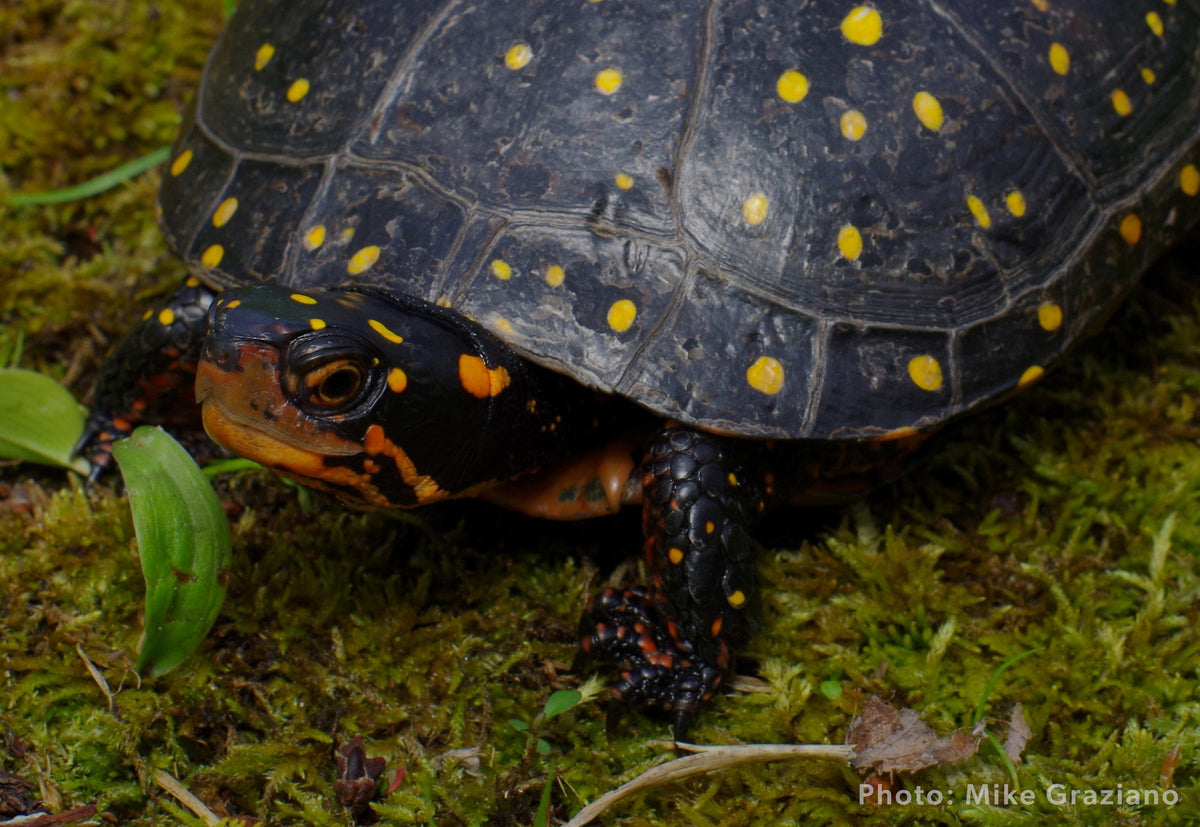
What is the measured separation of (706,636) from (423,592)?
766 millimetres

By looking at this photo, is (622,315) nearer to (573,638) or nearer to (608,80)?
(608,80)

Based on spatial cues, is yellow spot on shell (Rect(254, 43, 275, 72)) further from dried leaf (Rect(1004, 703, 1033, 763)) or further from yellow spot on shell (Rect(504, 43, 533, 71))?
dried leaf (Rect(1004, 703, 1033, 763))

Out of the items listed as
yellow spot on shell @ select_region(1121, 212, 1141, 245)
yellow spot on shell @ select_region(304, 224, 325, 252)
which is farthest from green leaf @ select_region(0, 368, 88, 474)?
yellow spot on shell @ select_region(1121, 212, 1141, 245)

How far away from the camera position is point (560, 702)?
88.7 inches

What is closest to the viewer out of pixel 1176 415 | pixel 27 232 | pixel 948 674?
pixel 948 674

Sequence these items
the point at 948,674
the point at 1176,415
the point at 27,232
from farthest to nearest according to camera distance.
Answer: the point at 27,232 < the point at 1176,415 < the point at 948,674

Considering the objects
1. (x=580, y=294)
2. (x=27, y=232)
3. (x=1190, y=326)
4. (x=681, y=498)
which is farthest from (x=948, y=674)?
(x=27, y=232)

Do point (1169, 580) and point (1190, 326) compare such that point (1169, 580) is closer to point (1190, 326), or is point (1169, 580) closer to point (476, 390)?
point (1190, 326)

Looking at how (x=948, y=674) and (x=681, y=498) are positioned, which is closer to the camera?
(x=681, y=498)

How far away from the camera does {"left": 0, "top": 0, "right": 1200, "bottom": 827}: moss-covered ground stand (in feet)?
7.35

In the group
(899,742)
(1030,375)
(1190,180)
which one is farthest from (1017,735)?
(1190,180)

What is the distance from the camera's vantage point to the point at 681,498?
221 centimetres

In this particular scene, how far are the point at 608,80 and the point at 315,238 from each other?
808mm

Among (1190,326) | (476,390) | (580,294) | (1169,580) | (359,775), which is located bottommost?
(359,775)
